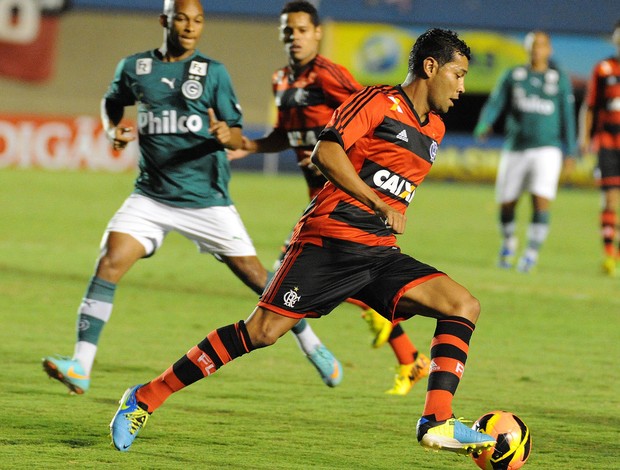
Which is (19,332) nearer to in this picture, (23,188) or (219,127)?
(219,127)

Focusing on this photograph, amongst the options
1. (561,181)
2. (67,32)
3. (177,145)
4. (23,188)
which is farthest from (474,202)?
(177,145)

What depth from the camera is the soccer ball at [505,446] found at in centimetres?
511

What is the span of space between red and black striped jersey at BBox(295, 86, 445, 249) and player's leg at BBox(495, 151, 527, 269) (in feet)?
26.6

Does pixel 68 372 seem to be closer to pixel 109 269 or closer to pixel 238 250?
pixel 109 269

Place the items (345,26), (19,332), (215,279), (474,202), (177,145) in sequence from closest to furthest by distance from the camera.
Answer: (177,145) → (19,332) → (215,279) → (474,202) → (345,26)

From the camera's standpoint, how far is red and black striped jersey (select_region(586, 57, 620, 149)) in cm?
1364

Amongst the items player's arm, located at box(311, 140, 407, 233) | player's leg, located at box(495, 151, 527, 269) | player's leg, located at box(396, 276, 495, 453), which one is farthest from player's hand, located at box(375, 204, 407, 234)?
player's leg, located at box(495, 151, 527, 269)

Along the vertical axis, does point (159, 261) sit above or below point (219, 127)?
below

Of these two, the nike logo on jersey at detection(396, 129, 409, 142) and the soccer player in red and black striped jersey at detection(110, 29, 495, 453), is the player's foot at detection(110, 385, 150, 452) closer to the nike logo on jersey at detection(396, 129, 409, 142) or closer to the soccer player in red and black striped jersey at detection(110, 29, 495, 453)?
the soccer player in red and black striped jersey at detection(110, 29, 495, 453)

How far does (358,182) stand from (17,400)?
7.75ft

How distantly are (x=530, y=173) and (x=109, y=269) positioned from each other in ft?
25.4

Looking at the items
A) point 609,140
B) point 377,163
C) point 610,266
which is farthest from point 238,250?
point 609,140

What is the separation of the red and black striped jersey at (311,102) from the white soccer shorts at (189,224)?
2.65ft

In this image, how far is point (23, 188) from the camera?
21.5 meters
